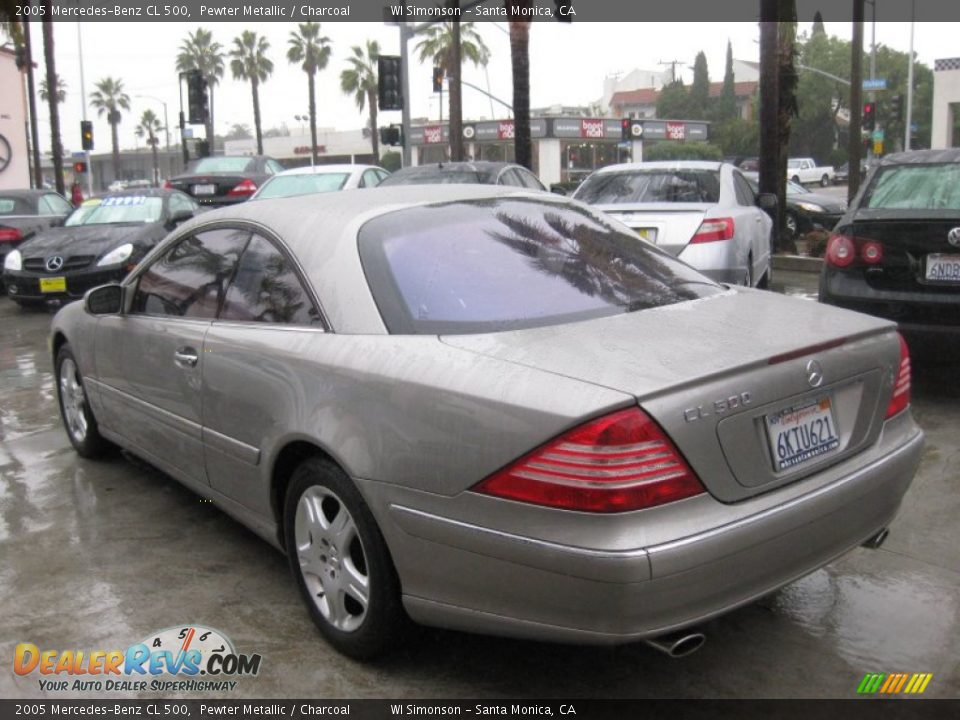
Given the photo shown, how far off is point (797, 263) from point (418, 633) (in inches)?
448

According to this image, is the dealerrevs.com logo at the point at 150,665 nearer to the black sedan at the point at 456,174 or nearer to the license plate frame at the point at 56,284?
the license plate frame at the point at 56,284

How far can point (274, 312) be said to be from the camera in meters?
3.56

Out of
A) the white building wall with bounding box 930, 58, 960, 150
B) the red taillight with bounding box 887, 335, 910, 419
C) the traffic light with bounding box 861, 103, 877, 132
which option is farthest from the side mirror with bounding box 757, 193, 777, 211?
the white building wall with bounding box 930, 58, 960, 150

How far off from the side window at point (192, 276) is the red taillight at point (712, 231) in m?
4.74

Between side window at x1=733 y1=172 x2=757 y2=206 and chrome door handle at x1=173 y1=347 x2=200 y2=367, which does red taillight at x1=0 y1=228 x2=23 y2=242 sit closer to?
side window at x1=733 y1=172 x2=757 y2=206

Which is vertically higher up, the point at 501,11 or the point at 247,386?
the point at 501,11

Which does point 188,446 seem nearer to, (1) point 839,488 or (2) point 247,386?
(2) point 247,386

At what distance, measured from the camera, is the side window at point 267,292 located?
135 inches

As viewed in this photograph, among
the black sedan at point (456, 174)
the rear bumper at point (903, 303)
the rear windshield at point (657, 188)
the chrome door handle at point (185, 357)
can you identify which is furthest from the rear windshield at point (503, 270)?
the black sedan at point (456, 174)

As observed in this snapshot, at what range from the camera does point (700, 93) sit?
9119 cm

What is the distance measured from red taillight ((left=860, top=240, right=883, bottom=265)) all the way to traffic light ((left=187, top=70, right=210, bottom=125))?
70.2 feet

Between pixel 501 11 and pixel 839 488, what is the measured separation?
16032 millimetres

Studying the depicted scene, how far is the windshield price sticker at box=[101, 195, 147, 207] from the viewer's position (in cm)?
A: 1219

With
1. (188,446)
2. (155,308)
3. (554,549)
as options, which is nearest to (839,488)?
(554,549)
